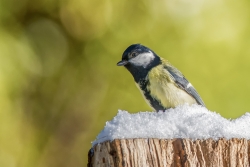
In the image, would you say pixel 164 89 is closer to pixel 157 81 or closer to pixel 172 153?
pixel 157 81

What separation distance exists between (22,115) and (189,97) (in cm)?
187

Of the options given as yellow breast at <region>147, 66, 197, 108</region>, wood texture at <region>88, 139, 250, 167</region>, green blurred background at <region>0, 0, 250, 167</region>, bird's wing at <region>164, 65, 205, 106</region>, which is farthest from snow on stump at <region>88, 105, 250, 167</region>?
green blurred background at <region>0, 0, 250, 167</region>

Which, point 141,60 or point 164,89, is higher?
point 141,60

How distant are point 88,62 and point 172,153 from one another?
278 cm

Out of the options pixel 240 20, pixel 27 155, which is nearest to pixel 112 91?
pixel 27 155

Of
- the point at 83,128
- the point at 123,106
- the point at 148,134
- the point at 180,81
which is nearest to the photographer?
the point at 148,134

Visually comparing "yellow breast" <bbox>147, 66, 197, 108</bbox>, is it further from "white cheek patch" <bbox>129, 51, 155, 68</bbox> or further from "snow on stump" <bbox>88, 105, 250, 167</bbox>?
"snow on stump" <bbox>88, 105, 250, 167</bbox>

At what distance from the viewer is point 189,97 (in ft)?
10.2

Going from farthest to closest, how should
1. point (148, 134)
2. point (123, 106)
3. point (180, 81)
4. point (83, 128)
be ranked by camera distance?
point (83, 128), point (123, 106), point (180, 81), point (148, 134)

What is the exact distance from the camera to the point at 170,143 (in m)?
1.81

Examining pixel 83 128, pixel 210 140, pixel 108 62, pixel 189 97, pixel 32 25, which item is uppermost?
pixel 32 25

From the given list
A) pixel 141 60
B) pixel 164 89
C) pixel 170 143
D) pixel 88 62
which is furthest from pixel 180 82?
pixel 88 62

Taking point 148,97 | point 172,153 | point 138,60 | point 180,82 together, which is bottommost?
point 172,153

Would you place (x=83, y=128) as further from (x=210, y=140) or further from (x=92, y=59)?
(x=210, y=140)
